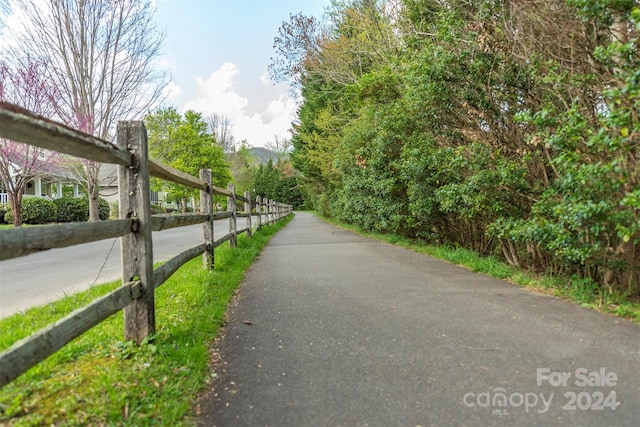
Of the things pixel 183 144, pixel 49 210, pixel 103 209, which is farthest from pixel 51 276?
pixel 183 144

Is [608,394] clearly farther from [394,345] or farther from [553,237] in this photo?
[553,237]

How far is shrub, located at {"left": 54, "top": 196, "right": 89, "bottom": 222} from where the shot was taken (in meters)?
22.7

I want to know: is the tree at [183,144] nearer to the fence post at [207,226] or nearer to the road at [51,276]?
the road at [51,276]

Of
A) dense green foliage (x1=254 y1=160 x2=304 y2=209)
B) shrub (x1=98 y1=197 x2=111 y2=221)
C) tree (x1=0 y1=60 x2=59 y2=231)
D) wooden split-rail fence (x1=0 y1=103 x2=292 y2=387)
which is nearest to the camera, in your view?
wooden split-rail fence (x1=0 y1=103 x2=292 y2=387)

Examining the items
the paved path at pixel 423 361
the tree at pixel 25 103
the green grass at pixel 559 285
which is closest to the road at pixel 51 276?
the paved path at pixel 423 361

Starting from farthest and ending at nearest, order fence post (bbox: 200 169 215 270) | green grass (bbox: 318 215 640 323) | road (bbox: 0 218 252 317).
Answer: fence post (bbox: 200 169 215 270) < road (bbox: 0 218 252 317) < green grass (bbox: 318 215 640 323)

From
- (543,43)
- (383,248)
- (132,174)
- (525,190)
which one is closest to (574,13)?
(543,43)

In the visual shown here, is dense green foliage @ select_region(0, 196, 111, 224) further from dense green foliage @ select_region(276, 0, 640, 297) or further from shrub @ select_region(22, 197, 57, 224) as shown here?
dense green foliage @ select_region(276, 0, 640, 297)

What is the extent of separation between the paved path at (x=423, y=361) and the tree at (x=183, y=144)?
25.3 metres

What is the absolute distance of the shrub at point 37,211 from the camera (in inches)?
807

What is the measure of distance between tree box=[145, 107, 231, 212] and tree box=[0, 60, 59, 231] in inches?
382

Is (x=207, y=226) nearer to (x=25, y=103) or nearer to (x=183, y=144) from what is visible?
(x=25, y=103)

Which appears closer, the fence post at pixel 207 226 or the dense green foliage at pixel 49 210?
the fence post at pixel 207 226

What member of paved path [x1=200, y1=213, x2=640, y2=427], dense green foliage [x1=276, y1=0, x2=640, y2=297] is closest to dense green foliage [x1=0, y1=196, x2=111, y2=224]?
dense green foliage [x1=276, y1=0, x2=640, y2=297]
